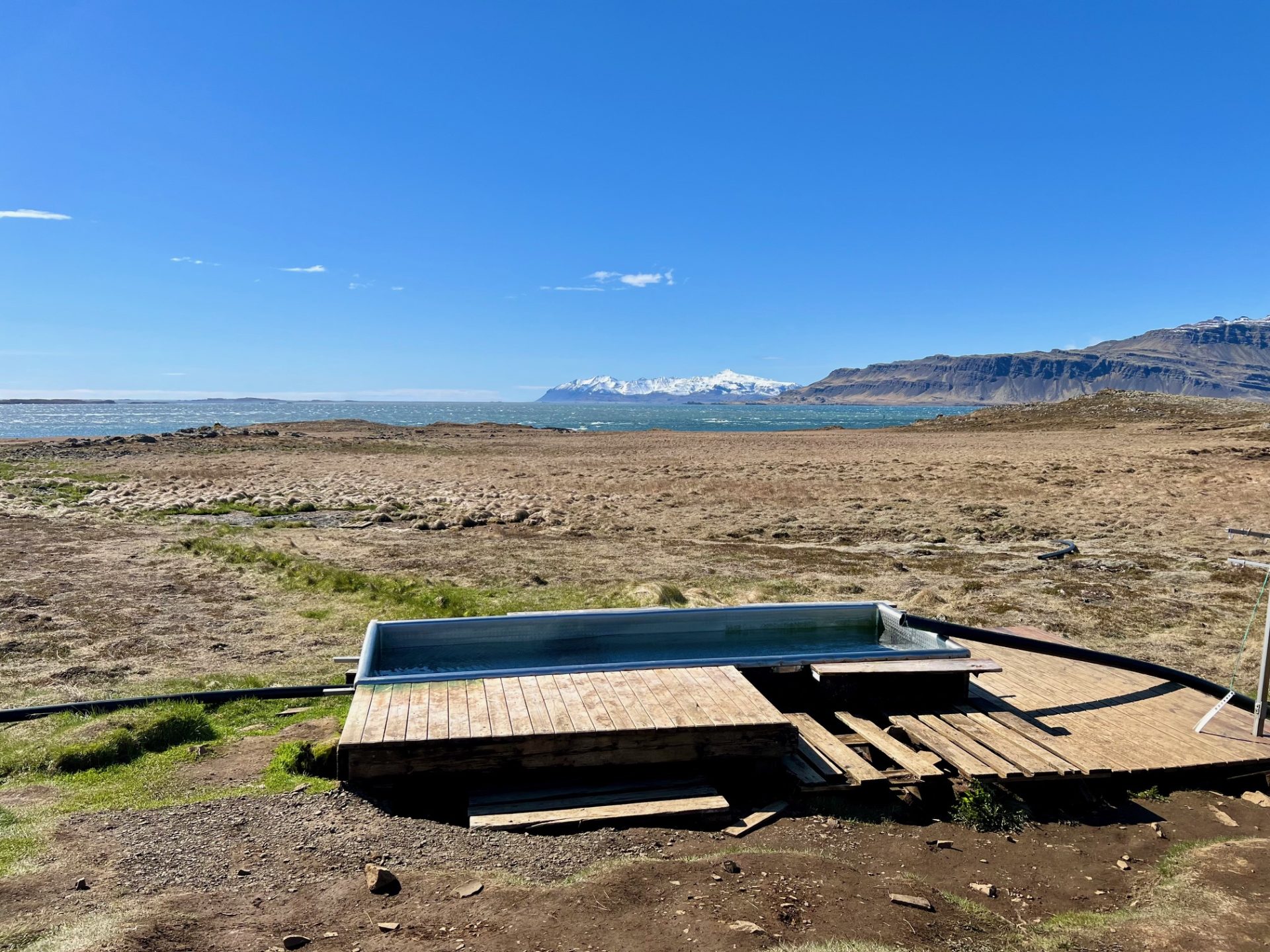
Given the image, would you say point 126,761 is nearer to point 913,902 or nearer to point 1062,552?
point 913,902

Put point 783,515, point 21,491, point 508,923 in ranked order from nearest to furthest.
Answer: point 508,923 → point 783,515 → point 21,491

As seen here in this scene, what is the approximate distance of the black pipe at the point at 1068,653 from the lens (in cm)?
855

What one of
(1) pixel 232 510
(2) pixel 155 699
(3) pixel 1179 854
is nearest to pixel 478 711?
(2) pixel 155 699

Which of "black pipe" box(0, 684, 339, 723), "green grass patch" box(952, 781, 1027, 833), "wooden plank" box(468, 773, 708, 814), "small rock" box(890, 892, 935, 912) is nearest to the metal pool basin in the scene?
"black pipe" box(0, 684, 339, 723)

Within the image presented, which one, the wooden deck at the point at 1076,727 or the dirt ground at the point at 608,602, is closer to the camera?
the dirt ground at the point at 608,602

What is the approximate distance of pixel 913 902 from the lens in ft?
15.2

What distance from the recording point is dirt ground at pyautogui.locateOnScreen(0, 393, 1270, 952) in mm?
4383

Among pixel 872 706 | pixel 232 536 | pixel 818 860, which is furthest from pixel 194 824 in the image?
pixel 232 536

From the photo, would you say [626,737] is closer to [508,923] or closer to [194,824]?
[508,923]

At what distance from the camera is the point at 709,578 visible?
14.3 meters

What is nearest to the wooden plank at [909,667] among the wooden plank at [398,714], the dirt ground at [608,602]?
the dirt ground at [608,602]

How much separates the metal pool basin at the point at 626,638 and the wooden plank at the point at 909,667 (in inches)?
8.5

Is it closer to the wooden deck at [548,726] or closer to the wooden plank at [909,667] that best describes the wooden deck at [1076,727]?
the wooden plank at [909,667]

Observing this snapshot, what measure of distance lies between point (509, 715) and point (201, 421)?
460 feet
